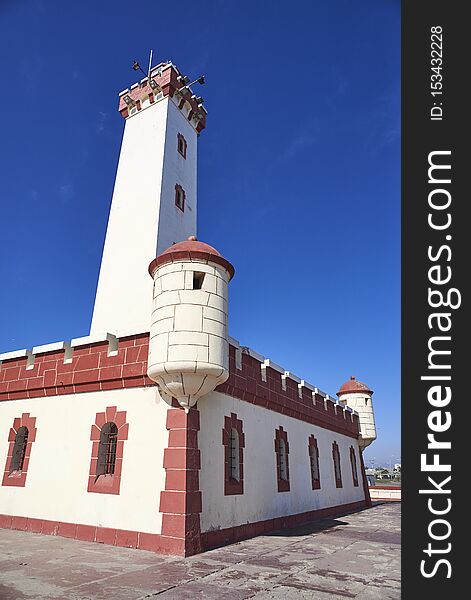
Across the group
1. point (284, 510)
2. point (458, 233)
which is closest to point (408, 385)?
point (458, 233)

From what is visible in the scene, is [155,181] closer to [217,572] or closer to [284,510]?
[284,510]

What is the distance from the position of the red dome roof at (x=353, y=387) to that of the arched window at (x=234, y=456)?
1494 centimetres

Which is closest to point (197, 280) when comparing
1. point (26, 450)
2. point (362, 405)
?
point (26, 450)

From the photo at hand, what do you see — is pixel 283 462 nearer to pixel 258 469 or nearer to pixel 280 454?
pixel 280 454

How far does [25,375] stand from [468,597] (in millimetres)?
11692

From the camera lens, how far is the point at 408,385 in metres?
3.41

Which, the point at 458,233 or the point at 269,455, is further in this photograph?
the point at 269,455

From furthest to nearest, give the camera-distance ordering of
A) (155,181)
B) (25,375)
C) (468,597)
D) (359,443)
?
(359,443) → (155,181) → (25,375) → (468,597)

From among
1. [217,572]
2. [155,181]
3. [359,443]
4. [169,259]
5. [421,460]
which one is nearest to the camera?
[421,460]

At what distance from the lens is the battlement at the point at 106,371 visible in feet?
31.7

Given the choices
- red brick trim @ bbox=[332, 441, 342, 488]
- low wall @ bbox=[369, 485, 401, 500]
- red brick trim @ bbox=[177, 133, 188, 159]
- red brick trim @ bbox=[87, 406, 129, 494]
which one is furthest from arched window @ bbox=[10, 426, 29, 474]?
low wall @ bbox=[369, 485, 401, 500]

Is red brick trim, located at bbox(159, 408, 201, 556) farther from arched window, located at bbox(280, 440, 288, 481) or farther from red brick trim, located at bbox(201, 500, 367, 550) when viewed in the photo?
arched window, located at bbox(280, 440, 288, 481)

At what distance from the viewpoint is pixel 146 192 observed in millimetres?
15586

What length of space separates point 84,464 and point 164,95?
580 inches
